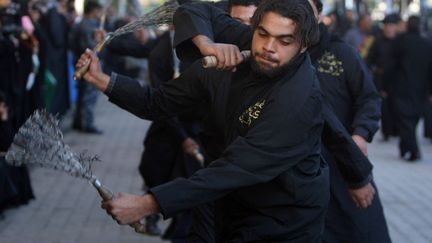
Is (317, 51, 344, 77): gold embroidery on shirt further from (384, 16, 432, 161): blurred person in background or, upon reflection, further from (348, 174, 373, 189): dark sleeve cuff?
(384, 16, 432, 161): blurred person in background

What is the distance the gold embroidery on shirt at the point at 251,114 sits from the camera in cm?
349

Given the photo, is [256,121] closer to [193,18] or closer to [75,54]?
[193,18]

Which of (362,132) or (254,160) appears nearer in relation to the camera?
(254,160)

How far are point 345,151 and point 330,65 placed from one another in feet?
3.55

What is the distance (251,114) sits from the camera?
11.6 ft

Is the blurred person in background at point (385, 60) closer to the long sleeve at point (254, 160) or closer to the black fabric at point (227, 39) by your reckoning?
the black fabric at point (227, 39)

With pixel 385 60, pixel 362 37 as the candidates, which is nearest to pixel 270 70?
pixel 385 60

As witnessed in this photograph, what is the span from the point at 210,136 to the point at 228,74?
128cm

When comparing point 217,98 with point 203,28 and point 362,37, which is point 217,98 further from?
point 362,37

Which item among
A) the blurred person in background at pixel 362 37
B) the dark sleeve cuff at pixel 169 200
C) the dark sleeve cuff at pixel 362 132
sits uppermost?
the dark sleeve cuff at pixel 169 200

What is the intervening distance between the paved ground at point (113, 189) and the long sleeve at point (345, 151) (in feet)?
10.4

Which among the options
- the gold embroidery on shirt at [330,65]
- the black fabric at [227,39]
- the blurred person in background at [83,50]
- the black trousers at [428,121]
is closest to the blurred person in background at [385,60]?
the black trousers at [428,121]

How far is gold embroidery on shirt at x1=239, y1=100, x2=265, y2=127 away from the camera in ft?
11.5

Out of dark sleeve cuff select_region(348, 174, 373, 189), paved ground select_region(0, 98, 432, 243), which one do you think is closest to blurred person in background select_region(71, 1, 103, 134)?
paved ground select_region(0, 98, 432, 243)
